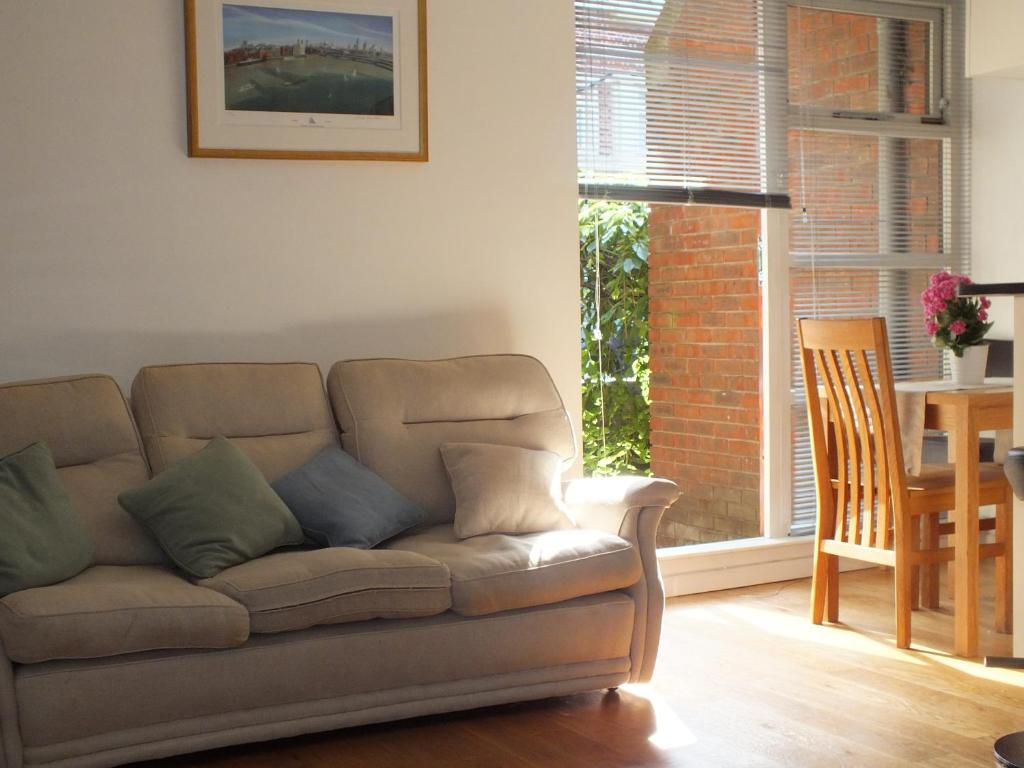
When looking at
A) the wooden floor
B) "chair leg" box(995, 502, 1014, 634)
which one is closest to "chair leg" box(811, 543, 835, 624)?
the wooden floor

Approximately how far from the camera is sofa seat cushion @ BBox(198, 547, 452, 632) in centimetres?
293

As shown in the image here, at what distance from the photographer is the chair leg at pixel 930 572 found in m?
4.36

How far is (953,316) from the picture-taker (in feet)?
13.9

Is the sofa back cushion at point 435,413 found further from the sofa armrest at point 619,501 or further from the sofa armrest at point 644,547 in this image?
the sofa armrest at point 644,547

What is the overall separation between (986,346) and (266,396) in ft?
8.12

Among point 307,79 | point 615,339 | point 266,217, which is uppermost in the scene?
point 307,79

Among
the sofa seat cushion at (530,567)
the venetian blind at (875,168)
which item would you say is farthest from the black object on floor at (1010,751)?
the venetian blind at (875,168)

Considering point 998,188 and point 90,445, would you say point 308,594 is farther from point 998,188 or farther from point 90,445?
point 998,188

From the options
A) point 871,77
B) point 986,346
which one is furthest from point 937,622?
point 871,77

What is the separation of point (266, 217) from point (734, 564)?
2.25 meters

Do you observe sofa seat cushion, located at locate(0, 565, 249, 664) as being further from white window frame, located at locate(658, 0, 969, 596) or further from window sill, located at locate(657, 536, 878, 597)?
white window frame, located at locate(658, 0, 969, 596)

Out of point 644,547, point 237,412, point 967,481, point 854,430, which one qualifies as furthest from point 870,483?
point 237,412

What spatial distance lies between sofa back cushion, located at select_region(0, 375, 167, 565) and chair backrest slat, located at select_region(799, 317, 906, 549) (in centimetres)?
220

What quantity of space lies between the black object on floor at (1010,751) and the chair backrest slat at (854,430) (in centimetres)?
174
